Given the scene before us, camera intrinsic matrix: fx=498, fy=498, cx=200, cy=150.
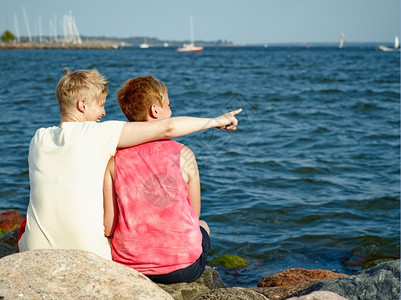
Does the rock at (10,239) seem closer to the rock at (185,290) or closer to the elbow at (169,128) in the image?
the rock at (185,290)

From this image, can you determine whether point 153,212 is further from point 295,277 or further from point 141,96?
point 295,277

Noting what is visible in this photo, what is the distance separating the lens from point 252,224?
6898 millimetres

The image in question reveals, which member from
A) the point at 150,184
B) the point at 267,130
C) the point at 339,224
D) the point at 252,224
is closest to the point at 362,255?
the point at 339,224

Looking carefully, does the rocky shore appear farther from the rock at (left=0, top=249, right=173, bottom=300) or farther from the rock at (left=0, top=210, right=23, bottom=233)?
the rock at (left=0, top=210, right=23, bottom=233)

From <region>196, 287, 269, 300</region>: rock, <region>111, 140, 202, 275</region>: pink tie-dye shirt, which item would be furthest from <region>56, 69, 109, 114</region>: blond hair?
<region>196, 287, 269, 300</region>: rock

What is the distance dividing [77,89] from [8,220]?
3843mm

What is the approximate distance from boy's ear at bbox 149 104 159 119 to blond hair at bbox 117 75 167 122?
18mm

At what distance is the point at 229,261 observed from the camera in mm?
5523

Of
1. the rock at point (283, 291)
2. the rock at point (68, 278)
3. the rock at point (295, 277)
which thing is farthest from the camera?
the rock at point (295, 277)

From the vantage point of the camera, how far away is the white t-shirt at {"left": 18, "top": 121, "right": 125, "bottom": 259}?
8.91 ft

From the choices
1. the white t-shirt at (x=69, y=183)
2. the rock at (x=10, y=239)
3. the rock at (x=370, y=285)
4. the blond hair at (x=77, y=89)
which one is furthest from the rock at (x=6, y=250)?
the rock at (x=370, y=285)

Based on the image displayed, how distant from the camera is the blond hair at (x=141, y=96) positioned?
289 centimetres

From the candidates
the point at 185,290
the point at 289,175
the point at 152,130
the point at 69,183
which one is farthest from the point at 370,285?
the point at 289,175

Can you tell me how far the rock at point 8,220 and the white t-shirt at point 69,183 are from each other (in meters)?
3.39
